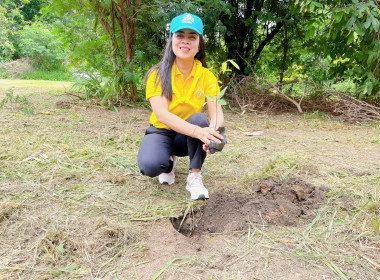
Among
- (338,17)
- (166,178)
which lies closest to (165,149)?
(166,178)

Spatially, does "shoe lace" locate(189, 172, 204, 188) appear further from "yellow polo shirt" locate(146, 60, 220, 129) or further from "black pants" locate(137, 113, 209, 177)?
"yellow polo shirt" locate(146, 60, 220, 129)

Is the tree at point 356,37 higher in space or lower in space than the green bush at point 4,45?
higher

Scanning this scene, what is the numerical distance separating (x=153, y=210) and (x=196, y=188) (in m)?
0.34

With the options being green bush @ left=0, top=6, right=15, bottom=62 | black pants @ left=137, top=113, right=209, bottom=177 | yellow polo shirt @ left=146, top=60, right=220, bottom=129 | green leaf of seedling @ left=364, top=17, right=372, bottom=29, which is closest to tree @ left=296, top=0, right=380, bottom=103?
green leaf of seedling @ left=364, top=17, right=372, bottom=29

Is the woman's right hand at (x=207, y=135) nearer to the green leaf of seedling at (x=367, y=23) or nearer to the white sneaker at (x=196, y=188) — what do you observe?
the white sneaker at (x=196, y=188)

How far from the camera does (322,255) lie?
4.70 ft

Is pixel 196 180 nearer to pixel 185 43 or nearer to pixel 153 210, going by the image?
pixel 153 210

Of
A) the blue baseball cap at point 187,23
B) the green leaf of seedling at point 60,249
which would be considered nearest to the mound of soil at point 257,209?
the green leaf of seedling at point 60,249

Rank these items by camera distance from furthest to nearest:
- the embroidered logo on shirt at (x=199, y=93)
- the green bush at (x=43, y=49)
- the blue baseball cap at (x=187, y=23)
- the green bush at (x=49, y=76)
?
the green bush at (x=43, y=49)
the green bush at (x=49, y=76)
the embroidered logo on shirt at (x=199, y=93)
the blue baseball cap at (x=187, y=23)

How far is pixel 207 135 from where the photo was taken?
1.88 m

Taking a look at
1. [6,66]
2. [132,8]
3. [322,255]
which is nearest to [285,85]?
→ [132,8]

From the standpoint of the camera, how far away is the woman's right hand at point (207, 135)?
187 centimetres

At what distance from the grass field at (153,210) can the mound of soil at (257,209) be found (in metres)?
0.06

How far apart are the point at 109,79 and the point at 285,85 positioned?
8.99 feet
